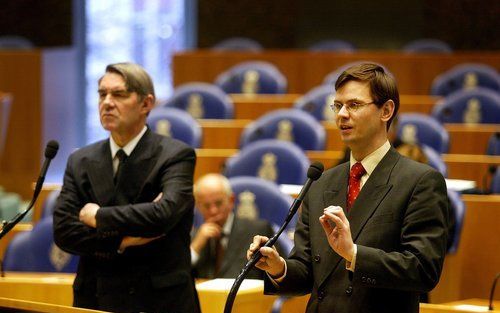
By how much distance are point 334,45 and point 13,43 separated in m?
4.08

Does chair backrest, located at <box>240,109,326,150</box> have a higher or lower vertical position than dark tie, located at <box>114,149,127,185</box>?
lower

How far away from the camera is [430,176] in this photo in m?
2.66

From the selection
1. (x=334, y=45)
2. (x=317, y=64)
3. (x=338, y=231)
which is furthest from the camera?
(x=334, y=45)

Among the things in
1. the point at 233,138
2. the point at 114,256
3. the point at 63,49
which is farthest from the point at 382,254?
the point at 63,49

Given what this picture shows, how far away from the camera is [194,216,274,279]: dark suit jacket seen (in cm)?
477

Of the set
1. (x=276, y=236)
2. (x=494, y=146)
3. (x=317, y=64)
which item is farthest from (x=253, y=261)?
(x=317, y=64)

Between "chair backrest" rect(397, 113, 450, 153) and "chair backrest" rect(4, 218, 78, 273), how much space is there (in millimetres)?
3361

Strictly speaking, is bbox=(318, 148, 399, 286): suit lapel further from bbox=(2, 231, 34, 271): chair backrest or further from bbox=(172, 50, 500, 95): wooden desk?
bbox=(172, 50, 500, 95): wooden desk

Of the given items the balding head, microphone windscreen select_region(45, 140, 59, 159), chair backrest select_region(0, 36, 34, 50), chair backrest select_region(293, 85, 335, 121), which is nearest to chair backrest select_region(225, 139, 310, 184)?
the balding head

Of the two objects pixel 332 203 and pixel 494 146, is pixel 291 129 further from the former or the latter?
pixel 332 203

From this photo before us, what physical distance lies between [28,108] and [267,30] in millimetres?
4378

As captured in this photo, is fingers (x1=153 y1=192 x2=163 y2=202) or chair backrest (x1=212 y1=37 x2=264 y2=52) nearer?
fingers (x1=153 y1=192 x2=163 y2=202)

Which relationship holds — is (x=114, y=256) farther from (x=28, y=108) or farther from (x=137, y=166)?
(x=28, y=108)

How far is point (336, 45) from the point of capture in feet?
42.6
